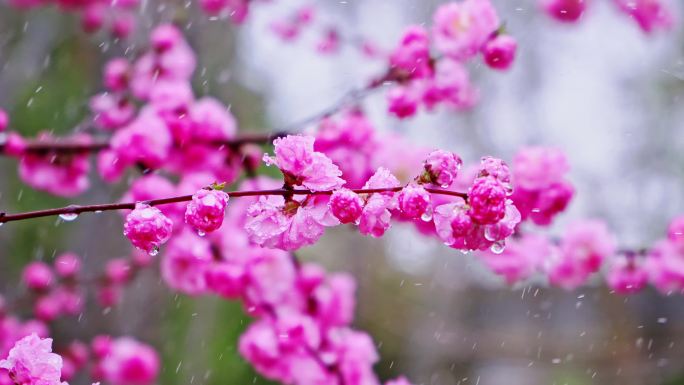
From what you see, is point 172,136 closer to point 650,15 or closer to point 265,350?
point 265,350

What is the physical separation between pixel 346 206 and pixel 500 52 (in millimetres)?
804

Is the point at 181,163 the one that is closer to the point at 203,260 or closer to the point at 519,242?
the point at 203,260

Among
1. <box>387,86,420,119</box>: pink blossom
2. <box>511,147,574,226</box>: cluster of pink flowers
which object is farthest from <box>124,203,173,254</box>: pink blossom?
<box>387,86,420,119</box>: pink blossom

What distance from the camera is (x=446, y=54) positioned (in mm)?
1468

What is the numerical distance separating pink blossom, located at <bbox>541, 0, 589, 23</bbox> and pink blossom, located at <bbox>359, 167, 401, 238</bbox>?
1.36 metres

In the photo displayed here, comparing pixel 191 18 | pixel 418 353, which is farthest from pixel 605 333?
pixel 191 18

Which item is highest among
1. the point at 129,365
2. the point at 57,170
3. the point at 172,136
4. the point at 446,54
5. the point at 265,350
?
the point at 446,54

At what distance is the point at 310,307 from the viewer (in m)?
1.65

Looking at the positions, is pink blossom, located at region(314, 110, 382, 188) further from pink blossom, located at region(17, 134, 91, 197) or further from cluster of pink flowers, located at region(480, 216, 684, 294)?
pink blossom, located at region(17, 134, 91, 197)

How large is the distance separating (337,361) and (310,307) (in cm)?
20

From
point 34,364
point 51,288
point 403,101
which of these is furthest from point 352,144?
point 51,288

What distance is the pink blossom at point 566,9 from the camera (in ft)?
6.25

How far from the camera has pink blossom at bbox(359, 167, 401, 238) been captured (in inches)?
27.4

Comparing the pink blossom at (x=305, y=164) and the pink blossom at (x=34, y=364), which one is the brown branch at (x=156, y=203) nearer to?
the pink blossom at (x=305, y=164)
